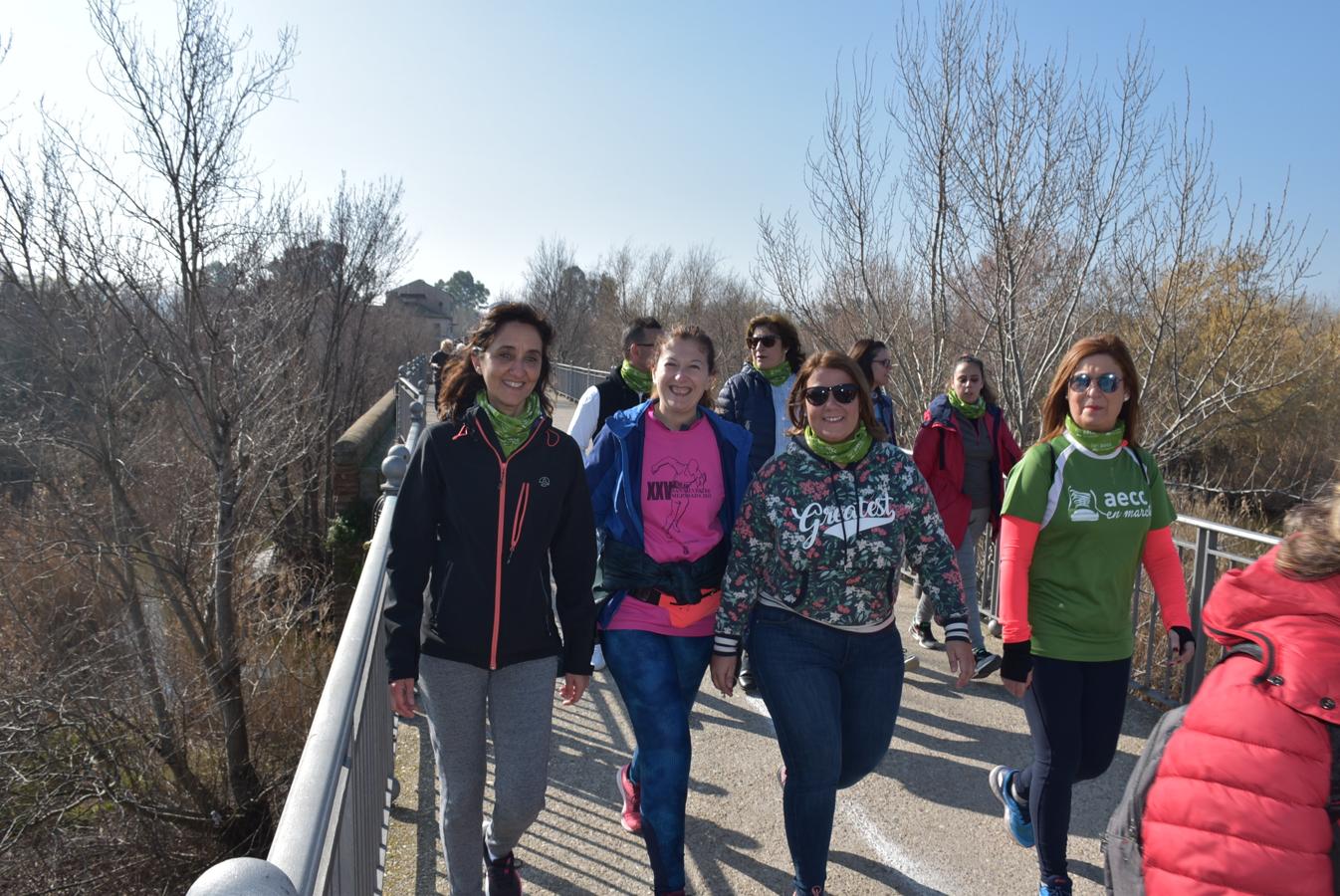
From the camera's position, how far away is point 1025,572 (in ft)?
10.5

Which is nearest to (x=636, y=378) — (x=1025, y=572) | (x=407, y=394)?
(x=1025, y=572)

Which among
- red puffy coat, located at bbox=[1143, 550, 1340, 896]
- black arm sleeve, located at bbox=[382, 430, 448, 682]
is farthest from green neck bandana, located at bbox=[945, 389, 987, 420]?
red puffy coat, located at bbox=[1143, 550, 1340, 896]

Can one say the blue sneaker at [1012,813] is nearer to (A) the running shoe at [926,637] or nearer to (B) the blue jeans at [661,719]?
(B) the blue jeans at [661,719]

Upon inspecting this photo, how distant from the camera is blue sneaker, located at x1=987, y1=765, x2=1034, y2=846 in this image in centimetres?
360

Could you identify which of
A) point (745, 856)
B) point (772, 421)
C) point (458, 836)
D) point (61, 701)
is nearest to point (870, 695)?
point (745, 856)

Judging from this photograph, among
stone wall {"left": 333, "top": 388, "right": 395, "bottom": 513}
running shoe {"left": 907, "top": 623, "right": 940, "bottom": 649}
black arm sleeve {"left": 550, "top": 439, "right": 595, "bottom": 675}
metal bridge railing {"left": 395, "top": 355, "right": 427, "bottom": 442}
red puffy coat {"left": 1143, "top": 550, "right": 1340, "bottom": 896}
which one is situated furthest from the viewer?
stone wall {"left": 333, "top": 388, "right": 395, "bottom": 513}

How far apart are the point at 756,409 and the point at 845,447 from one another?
2.08 meters

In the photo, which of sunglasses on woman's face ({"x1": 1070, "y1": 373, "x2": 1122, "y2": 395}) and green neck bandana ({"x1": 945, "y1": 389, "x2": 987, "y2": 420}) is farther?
green neck bandana ({"x1": 945, "y1": 389, "x2": 987, "y2": 420})

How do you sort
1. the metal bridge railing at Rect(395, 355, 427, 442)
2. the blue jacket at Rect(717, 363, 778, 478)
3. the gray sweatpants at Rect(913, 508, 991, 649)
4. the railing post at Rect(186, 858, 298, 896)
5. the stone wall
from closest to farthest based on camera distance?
the railing post at Rect(186, 858, 298, 896)
the blue jacket at Rect(717, 363, 778, 478)
the gray sweatpants at Rect(913, 508, 991, 649)
the metal bridge railing at Rect(395, 355, 427, 442)
the stone wall

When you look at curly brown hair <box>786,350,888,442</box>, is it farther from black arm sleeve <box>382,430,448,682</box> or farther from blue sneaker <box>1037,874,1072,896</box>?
blue sneaker <box>1037,874,1072,896</box>

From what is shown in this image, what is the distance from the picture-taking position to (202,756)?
13289mm

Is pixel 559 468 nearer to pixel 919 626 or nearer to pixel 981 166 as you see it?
pixel 919 626

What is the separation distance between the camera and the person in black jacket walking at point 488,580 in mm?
2766

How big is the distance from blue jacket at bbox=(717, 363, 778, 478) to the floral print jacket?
199 cm
